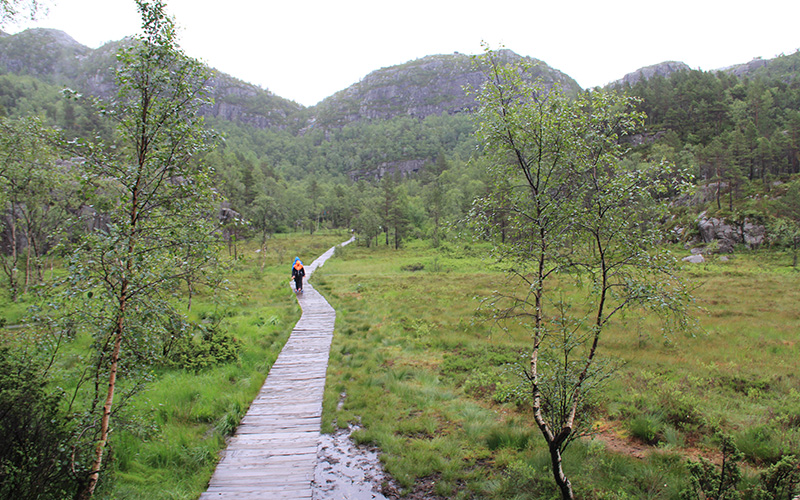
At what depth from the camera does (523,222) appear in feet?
19.1

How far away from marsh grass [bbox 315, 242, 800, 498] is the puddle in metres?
0.27

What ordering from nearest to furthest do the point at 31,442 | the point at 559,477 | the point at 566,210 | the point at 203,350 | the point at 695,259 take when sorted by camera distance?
the point at 31,442 → the point at 559,477 → the point at 566,210 → the point at 203,350 → the point at 695,259

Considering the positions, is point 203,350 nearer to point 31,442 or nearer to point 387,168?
point 31,442

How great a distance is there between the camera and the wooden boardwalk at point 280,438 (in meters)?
5.45

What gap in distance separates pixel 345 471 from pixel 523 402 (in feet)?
15.4

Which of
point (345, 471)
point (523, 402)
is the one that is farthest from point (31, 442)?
point (523, 402)

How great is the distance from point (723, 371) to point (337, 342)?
11752 millimetres

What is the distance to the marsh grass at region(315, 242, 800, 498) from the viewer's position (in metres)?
5.83

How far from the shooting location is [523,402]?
339 inches

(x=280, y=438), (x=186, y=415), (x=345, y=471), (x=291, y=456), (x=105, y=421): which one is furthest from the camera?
(x=186, y=415)

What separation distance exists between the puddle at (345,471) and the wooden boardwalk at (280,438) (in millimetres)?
157

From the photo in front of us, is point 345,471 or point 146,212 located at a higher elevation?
point 146,212

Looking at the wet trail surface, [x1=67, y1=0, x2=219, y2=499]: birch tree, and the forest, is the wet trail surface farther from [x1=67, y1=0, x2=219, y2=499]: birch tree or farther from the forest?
[x1=67, y1=0, x2=219, y2=499]: birch tree

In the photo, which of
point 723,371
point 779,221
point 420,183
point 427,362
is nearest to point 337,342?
point 427,362
